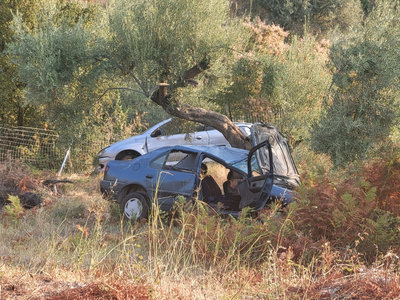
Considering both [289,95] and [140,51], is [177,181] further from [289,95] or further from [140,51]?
[289,95]

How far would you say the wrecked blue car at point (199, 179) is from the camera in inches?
295

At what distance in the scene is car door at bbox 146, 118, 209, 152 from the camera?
1298 centimetres

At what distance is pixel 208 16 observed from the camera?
33.8ft

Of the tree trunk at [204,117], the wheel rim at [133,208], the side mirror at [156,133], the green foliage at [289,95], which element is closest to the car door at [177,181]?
the wheel rim at [133,208]

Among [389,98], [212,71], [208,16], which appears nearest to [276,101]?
[212,71]

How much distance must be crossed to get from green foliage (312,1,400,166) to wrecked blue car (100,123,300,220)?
1173 mm

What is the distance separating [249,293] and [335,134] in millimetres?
5574

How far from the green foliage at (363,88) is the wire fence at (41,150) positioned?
8024mm

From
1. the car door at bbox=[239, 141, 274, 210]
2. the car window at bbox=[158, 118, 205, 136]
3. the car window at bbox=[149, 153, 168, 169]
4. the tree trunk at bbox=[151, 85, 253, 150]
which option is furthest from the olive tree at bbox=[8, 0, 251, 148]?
the car door at bbox=[239, 141, 274, 210]

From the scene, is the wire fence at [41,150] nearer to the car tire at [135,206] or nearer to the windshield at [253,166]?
the car tire at [135,206]

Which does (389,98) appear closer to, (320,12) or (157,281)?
(157,281)

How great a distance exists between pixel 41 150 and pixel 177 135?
4.79m

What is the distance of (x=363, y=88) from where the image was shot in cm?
880

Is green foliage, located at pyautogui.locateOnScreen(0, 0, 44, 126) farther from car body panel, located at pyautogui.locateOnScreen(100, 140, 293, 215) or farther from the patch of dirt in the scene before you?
the patch of dirt
